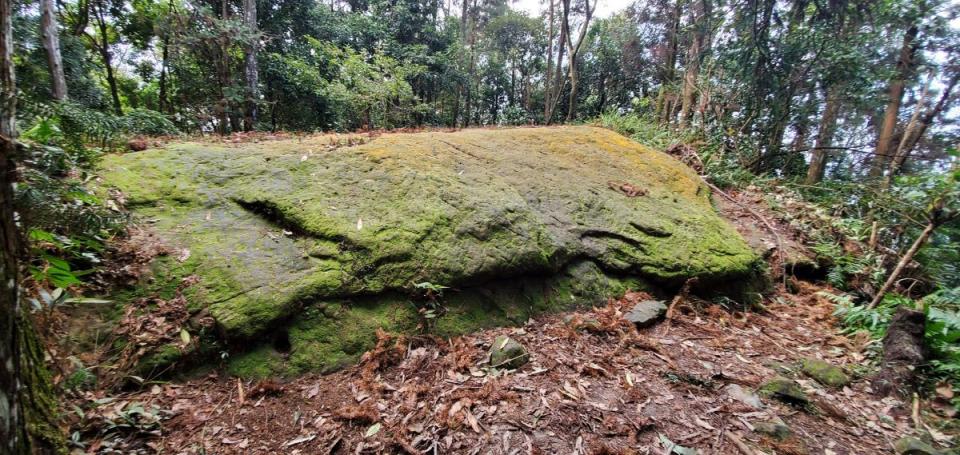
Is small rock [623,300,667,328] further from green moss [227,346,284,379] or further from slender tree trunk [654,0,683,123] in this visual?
slender tree trunk [654,0,683,123]

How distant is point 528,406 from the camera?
2.46 metres

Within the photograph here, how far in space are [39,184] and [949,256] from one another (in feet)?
29.9

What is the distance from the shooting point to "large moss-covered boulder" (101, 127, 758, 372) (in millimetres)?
2867

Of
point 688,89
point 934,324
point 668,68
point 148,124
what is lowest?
point 934,324

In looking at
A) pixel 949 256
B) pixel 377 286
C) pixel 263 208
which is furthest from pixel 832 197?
pixel 263 208

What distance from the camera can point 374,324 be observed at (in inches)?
118

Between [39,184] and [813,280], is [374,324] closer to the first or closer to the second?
[39,184]

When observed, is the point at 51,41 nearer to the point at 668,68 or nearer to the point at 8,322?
the point at 8,322

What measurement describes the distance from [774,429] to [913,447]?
79 cm

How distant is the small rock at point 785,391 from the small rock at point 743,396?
5.0 inches

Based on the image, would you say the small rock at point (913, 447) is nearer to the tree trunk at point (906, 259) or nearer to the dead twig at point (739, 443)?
the dead twig at point (739, 443)

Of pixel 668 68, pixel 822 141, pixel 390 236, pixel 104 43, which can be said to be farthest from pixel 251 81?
pixel 822 141

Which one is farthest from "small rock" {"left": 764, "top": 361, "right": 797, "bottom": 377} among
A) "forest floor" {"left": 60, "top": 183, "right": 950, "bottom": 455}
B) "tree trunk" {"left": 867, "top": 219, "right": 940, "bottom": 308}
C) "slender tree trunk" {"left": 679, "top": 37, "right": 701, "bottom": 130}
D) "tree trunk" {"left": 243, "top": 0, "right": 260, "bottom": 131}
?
"tree trunk" {"left": 243, "top": 0, "right": 260, "bottom": 131}

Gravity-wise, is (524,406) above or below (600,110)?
below
